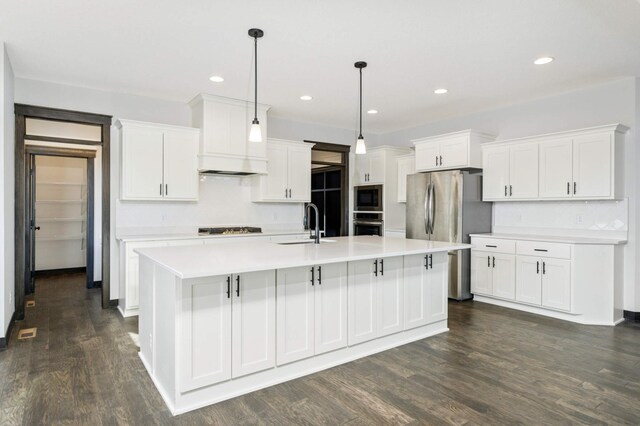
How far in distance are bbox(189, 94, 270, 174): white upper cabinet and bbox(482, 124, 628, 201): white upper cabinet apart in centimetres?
315

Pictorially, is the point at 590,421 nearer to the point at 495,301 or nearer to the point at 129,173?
the point at 495,301

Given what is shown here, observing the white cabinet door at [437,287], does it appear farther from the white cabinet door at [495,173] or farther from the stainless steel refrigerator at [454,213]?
the white cabinet door at [495,173]

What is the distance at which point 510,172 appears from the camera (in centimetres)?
507

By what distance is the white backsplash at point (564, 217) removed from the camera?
173 inches

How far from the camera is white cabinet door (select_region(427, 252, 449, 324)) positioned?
3.79 metres

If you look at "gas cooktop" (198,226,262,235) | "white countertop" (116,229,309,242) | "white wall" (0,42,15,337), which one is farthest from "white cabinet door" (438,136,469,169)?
"white wall" (0,42,15,337)

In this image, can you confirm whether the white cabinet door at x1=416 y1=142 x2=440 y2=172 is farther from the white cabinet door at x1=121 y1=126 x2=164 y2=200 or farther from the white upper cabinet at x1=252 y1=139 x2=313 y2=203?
the white cabinet door at x1=121 y1=126 x2=164 y2=200

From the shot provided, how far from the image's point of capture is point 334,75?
4195 millimetres

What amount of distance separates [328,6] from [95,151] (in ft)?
16.6

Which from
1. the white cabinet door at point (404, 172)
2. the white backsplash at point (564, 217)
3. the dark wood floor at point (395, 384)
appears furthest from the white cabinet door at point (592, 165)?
the white cabinet door at point (404, 172)

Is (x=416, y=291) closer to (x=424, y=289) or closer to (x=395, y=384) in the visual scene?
(x=424, y=289)

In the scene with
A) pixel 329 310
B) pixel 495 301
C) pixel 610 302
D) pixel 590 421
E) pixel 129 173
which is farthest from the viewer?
pixel 495 301

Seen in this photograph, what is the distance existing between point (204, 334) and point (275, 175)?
3542 millimetres

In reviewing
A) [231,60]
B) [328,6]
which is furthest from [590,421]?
[231,60]
